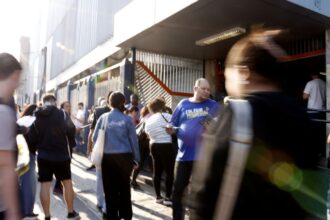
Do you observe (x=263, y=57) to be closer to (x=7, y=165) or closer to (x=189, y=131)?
(x=7, y=165)

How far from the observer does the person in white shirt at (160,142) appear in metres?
6.79

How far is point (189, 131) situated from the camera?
479cm

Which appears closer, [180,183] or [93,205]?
[180,183]

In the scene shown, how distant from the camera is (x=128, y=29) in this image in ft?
31.5

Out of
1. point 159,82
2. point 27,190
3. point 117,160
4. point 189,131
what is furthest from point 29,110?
point 159,82

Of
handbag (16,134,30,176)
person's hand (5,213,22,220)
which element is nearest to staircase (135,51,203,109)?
handbag (16,134,30,176)

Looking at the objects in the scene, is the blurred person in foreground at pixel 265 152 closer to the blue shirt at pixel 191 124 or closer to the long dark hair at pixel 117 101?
the blue shirt at pixel 191 124

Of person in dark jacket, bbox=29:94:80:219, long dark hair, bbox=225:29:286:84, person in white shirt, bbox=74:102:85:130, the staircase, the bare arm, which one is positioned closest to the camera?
long dark hair, bbox=225:29:286:84

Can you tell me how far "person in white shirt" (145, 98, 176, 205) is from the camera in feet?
22.3

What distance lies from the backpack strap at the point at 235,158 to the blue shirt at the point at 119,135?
3.73 m

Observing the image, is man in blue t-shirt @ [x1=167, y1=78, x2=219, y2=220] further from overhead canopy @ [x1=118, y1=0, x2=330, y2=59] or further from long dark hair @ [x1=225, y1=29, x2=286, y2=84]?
long dark hair @ [x1=225, y1=29, x2=286, y2=84]

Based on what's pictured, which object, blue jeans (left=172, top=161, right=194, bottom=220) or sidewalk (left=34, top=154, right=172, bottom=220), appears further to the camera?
sidewalk (left=34, top=154, right=172, bottom=220)

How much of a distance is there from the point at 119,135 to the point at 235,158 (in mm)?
3801

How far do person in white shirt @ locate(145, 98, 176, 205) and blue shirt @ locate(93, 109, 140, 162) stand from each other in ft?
4.72
